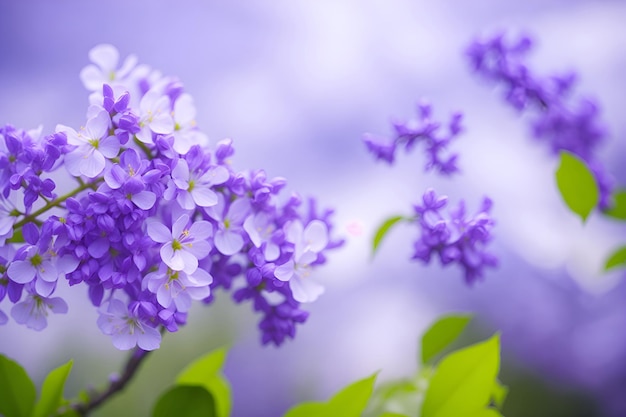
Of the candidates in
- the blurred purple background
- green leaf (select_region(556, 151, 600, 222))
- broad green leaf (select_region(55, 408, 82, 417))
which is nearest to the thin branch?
broad green leaf (select_region(55, 408, 82, 417))

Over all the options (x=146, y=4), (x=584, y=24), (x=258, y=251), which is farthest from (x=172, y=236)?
(x=584, y=24)

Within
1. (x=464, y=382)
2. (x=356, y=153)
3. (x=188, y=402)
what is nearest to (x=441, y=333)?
(x=464, y=382)

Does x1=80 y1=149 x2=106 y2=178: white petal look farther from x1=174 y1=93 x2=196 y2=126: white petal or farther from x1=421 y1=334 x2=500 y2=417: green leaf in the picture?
x1=421 y1=334 x2=500 y2=417: green leaf

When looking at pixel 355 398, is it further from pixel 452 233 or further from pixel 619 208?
pixel 619 208

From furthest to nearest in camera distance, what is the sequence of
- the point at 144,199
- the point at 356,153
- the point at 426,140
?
the point at 356,153 < the point at 426,140 < the point at 144,199

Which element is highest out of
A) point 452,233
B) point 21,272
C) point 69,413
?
point 452,233

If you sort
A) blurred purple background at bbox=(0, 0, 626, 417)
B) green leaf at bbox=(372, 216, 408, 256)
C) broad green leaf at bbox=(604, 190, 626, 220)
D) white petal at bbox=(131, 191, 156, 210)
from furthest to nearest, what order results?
blurred purple background at bbox=(0, 0, 626, 417) < broad green leaf at bbox=(604, 190, 626, 220) < green leaf at bbox=(372, 216, 408, 256) < white petal at bbox=(131, 191, 156, 210)
